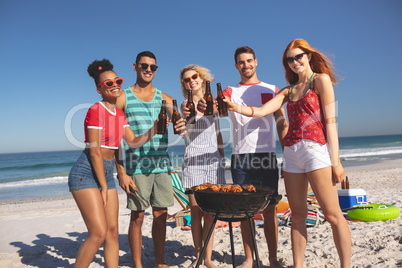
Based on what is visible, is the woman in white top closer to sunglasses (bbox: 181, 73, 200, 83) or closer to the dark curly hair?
sunglasses (bbox: 181, 73, 200, 83)

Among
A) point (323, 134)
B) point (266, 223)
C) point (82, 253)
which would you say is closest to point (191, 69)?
point (323, 134)

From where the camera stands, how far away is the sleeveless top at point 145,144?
3533 mm

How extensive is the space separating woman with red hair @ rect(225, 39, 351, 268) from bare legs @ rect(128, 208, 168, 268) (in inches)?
63.6

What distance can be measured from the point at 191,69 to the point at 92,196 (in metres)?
2.06

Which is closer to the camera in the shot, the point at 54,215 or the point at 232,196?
the point at 232,196

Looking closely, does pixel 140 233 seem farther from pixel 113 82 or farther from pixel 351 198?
pixel 351 198

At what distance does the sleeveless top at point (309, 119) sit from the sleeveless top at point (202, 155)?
Result: 111cm

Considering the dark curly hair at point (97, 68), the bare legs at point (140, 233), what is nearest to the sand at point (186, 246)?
the bare legs at point (140, 233)

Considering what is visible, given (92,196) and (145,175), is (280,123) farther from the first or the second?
(92,196)

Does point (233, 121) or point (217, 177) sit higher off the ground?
point (233, 121)

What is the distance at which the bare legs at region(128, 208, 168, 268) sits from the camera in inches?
139

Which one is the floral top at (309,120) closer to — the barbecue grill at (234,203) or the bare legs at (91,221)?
the barbecue grill at (234,203)

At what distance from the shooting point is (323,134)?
9.06 ft

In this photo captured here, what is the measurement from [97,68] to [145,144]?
3.39ft
